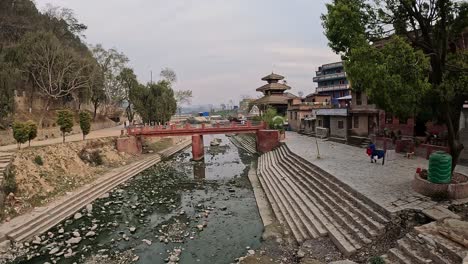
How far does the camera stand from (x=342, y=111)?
35.1 metres

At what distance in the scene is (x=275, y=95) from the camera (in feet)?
193

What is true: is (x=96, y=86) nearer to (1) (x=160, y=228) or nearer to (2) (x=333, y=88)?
(1) (x=160, y=228)

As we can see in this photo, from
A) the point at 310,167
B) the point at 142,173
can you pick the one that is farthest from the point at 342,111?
the point at 142,173

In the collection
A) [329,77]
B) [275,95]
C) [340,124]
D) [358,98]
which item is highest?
[329,77]

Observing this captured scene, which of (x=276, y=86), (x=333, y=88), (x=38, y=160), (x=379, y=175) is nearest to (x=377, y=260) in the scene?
(x=379, y=175)

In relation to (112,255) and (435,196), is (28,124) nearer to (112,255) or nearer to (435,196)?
(112,255)

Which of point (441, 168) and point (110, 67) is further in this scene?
A: point (110, 67)

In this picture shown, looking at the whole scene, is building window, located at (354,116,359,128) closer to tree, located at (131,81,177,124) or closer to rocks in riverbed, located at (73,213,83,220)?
rocks in riverbed, located at (73,213,83,220)

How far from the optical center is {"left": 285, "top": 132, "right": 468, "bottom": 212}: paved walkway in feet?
42.5

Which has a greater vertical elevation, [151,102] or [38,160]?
[151,102]

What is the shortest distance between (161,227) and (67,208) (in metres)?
6.27

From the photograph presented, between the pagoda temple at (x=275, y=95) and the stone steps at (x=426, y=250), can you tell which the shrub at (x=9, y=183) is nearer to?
the stone steps at (x=426, y=250)

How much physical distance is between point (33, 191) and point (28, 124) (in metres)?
7.07

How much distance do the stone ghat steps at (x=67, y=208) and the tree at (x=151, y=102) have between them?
57.6 feet
